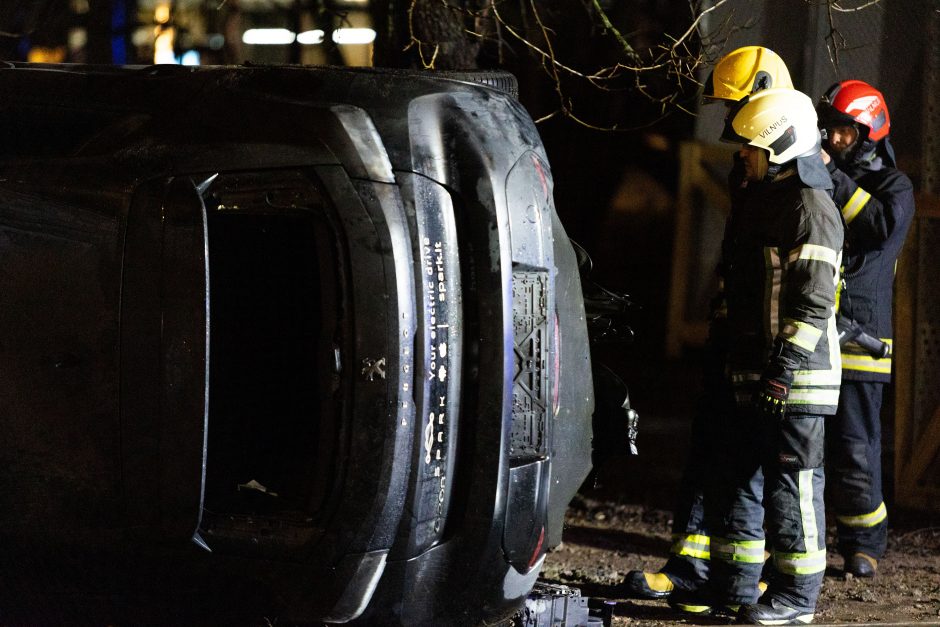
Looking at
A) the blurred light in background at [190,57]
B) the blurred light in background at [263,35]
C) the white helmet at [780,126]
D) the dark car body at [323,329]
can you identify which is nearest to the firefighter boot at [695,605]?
the dark car body at [323,329]

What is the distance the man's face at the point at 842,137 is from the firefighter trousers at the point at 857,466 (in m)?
1.14

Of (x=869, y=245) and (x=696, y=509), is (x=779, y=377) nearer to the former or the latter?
(x=696, y=509)

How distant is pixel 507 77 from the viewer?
421 centimetres

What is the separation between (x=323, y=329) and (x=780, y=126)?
2169mm

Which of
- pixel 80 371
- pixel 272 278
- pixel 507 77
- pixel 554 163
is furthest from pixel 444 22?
pixel 554 163

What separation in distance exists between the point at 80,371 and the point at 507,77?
75.8 inches

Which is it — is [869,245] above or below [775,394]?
above

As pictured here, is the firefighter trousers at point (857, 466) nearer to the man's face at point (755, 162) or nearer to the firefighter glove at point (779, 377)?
the firefighter glove at point (779, 377)

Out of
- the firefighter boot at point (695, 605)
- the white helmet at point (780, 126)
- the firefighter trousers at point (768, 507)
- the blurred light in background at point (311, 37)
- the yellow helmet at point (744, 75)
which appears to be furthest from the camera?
the blurred light in background at point (311, 37)

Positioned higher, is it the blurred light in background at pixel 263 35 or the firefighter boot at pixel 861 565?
the blurred light in background at pixel 263 35

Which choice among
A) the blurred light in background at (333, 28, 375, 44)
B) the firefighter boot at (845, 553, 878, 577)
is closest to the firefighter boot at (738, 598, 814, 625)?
the firefighter boot at (845, 553, 878, 577)

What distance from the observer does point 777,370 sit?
4234 mm

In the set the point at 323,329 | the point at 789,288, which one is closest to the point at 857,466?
the point at 789,288

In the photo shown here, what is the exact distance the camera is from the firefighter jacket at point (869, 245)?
5125mm
